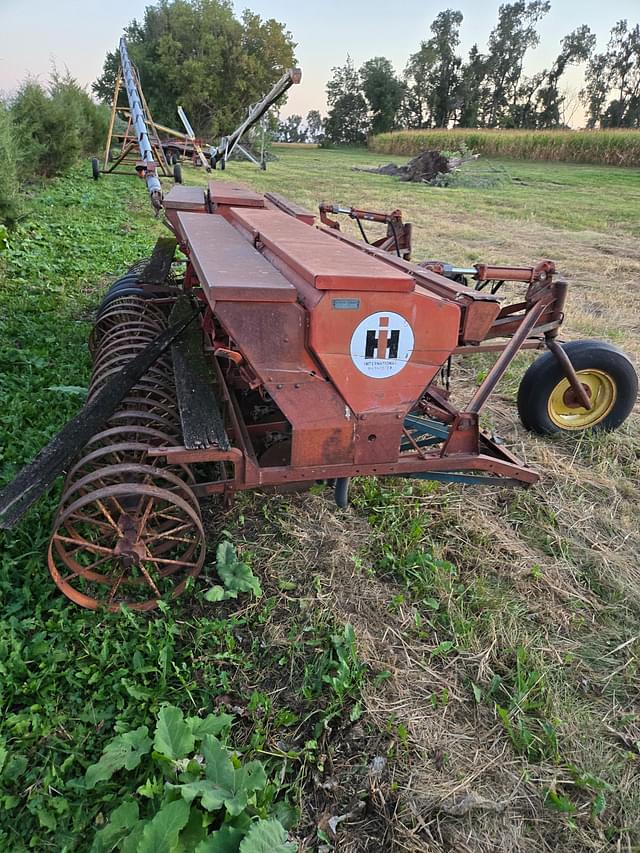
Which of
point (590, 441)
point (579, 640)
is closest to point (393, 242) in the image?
point (590, 441)

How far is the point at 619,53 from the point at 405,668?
231ft

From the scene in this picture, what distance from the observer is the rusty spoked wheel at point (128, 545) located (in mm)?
2307

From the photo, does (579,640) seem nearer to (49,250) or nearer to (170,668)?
(170,668)

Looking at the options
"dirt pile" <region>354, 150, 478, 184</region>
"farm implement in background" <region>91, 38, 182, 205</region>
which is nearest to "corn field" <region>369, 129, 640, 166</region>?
"dirt pile" <region>354, 150, 478, 184</region>

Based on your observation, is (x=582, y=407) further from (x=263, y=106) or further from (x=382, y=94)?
(x=382, y=94)

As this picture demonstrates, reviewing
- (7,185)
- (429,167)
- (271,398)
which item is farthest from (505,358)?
(429,167)

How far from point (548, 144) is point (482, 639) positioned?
31.4 metres

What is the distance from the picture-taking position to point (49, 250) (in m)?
7.43

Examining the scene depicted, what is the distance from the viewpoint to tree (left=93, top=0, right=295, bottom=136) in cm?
2864

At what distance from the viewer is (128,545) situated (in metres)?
2.37

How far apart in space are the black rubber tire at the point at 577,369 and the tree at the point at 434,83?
6078cm

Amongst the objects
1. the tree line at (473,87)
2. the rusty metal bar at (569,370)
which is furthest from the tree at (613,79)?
the rusty metal bar at (569,370)

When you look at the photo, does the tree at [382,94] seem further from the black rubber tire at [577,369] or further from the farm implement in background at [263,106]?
the black rubber tire at [577,369]

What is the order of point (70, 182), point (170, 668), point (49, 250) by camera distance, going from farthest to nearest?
point (70, 182)
point (49, 250)
point (170, 668)
